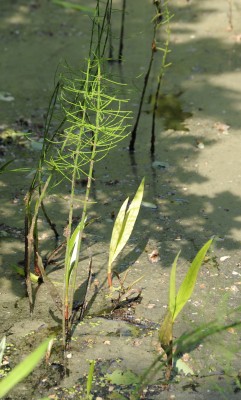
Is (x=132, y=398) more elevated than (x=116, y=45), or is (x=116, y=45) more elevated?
(x=116, y=45)

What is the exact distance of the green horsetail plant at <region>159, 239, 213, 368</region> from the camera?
2.86 m

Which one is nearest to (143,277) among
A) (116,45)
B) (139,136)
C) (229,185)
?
(229,185)

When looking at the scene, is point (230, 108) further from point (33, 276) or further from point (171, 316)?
point (171, 316)

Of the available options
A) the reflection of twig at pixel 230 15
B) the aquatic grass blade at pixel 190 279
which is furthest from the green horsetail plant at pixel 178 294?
the reflection of twig at pixel 230 15

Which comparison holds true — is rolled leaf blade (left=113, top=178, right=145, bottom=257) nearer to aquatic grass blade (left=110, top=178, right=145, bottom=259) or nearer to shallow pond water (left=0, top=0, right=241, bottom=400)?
aquatic grass blade (left=110, top=178, right=145, bottom=259)

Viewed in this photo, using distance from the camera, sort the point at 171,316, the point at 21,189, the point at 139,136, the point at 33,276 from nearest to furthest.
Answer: the point at 171,316 → the point at 33,276 → the point at 21,189 → the point at 139,136

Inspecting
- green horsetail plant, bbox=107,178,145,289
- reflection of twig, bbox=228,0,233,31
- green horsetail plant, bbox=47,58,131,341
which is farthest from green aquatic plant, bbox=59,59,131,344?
reflection of twig, bbox=228,0,233,31

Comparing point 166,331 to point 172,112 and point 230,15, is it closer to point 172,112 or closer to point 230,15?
point 172,112

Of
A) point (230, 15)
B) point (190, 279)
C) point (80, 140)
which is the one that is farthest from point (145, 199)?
point (230, 15)

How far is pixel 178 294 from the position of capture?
2.97m

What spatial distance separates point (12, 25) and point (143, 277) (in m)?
3.43

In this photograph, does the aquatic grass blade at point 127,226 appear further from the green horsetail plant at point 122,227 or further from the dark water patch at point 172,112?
the dark water patch at point 172,112

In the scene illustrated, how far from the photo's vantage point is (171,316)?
9.95 feet

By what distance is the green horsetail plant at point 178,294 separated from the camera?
2.86 m
